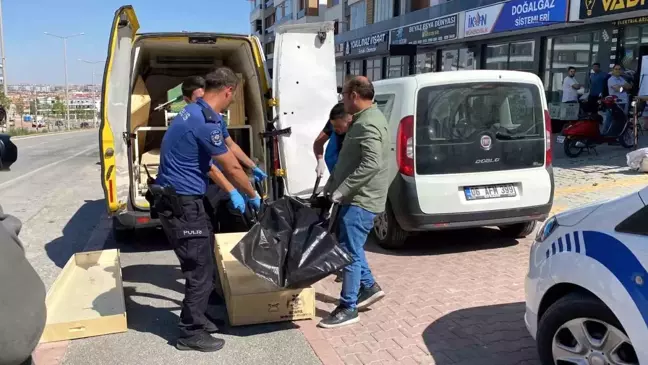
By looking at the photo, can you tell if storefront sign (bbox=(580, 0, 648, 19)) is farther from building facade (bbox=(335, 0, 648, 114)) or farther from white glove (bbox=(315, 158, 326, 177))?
white glove (bbox=(315, 158, 326, 177))

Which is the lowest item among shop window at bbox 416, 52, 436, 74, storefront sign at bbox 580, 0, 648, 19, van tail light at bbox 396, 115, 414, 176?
van tail light at bbox 396, 115, 414, 176

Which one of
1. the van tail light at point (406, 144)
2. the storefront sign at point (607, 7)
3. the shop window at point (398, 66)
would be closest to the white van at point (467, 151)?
the van tail light at point (406, 144)

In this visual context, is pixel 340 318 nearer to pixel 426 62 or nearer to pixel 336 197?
pixel 336 197

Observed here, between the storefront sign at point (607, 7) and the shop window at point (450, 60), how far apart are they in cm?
896

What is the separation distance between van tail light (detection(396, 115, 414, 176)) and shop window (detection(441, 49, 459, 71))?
64.0ft

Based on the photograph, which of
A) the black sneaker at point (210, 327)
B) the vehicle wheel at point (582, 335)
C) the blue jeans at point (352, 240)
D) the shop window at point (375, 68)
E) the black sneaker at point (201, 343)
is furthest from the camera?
the shop window at point (375, 68)

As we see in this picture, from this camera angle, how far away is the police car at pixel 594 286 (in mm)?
2621

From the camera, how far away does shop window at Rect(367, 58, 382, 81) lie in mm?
32719

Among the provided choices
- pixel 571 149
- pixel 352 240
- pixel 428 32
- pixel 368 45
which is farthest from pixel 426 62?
pixel 352 240

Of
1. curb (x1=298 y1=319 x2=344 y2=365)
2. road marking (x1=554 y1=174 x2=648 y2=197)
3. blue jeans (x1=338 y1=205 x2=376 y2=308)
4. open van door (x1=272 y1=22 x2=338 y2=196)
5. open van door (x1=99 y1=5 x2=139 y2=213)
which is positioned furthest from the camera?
road marking (x1=554 y1=174 x2=648 y2=197)

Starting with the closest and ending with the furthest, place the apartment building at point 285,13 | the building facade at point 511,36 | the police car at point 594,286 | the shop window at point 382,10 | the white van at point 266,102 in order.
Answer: the police car at point 594,286 < the white van at point 266,102 < the building facade at point 511,36 < the shop window at point 382,10 < the apartment building at point 285,13

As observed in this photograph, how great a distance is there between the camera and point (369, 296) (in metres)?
4.53

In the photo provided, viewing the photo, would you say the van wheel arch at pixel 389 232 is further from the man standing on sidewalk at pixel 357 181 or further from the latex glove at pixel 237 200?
the latex glove at pixel 237 200

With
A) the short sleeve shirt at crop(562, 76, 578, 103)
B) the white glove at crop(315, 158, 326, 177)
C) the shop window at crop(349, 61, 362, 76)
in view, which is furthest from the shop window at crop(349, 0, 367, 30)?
the white glove at crop(315, 158, 326, 177)
